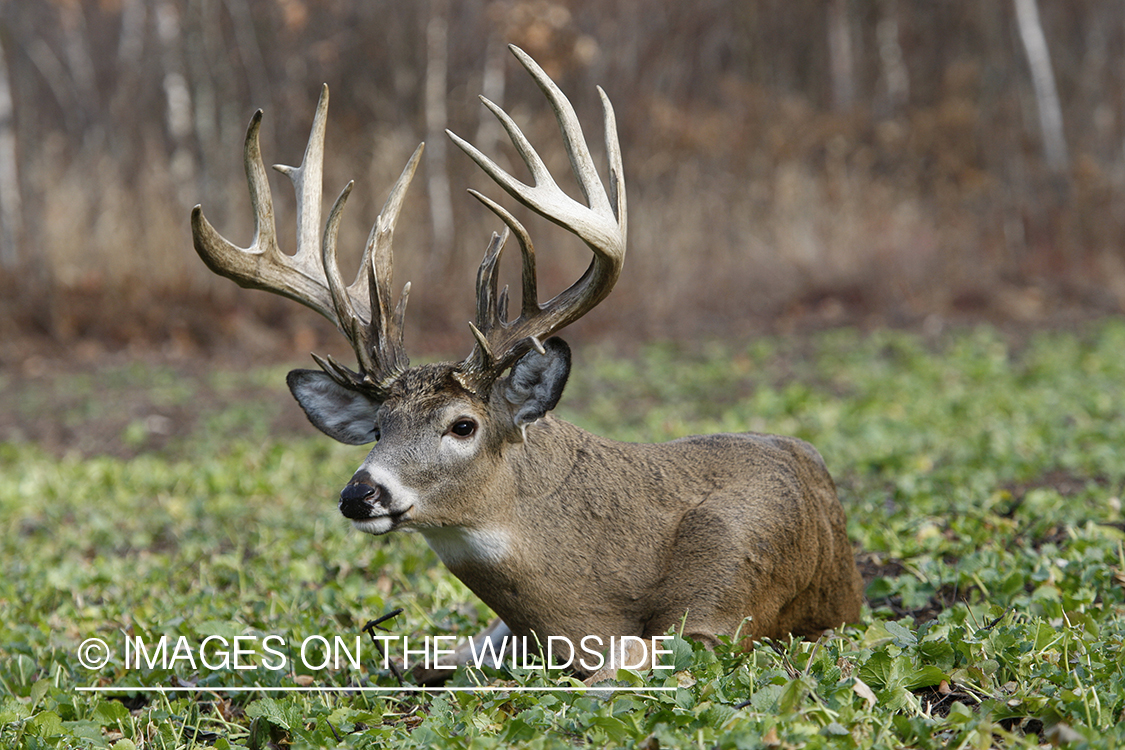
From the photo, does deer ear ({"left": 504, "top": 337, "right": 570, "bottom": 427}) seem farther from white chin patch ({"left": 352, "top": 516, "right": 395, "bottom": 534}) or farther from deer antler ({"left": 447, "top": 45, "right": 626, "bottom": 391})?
white chin patch ({"left": 352, "top": 516, "right": 395, "bottom": 534})

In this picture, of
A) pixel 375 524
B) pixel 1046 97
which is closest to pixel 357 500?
pixel 375 524

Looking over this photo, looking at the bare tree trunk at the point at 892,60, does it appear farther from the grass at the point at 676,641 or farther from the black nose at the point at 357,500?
the black nose at the point at 357,500

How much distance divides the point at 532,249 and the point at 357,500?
956 millimetres

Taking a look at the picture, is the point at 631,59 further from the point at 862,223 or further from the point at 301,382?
the point at 301,382

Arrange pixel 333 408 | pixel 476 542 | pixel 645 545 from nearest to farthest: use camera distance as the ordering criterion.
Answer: pixel 476 542 → pixel 645 545 → pixel 333 408

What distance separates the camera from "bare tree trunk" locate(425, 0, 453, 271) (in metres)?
16.5

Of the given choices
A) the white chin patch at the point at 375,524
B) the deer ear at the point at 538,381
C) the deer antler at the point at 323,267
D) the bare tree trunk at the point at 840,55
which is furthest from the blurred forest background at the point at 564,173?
the white chin patch at the point at 375,524

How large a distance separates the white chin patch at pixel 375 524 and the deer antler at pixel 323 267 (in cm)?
50

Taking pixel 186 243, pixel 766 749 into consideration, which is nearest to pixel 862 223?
pixel 186 243

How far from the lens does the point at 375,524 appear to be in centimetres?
333

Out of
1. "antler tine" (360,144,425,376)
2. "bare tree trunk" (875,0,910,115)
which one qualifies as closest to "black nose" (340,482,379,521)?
"antler tine" (360,144,425,376)

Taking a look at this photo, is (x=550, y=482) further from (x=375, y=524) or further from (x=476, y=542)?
(x=375, y=524)

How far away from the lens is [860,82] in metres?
26.0

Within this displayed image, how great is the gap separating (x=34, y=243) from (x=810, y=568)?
13.7m
